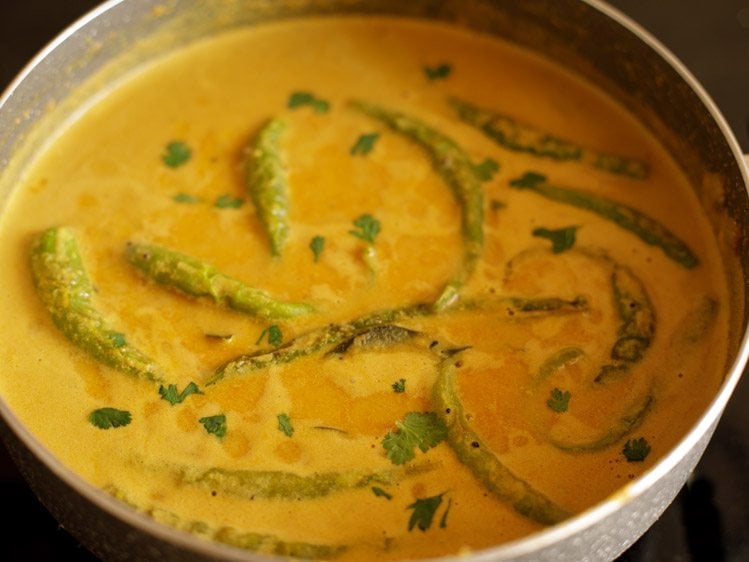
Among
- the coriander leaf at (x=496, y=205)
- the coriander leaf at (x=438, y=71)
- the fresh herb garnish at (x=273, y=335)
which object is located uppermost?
the coriander leaf at (x=438, y=71)

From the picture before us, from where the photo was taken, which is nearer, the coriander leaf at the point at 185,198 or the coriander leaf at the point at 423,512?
the coriander leaf at the point at 423,512

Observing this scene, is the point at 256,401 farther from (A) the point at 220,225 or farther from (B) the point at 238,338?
(A) the point at 220,225

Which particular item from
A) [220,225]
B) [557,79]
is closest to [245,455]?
[220,225]

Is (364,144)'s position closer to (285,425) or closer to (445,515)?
(285,425)

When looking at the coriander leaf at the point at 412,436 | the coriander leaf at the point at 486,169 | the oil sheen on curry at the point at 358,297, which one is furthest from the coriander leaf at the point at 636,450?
the coriander leaf at the point at 486,169

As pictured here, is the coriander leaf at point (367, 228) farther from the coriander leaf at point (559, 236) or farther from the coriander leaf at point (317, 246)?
the coriander leaf at point (559, 236)
